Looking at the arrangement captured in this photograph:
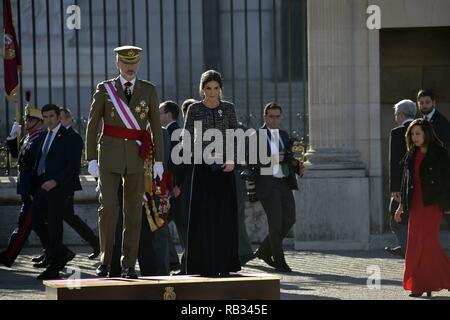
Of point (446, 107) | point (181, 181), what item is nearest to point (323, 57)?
point (446, 107)

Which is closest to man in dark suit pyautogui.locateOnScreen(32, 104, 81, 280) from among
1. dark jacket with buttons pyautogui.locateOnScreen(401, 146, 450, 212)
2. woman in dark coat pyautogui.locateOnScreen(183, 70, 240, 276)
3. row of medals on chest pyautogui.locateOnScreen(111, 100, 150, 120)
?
woman in dark coat pyautogui.locateOnScreen(183, 70, 240, 276)

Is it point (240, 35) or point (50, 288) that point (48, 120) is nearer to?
point (50, 288)

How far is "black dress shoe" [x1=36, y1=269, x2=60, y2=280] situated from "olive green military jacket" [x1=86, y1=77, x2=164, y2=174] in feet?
9.84

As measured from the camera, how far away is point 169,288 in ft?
32.3

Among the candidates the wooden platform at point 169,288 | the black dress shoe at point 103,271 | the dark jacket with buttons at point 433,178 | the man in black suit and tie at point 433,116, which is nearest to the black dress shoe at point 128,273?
the black dress shoe at point 103,271

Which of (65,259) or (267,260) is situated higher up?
(65,259)

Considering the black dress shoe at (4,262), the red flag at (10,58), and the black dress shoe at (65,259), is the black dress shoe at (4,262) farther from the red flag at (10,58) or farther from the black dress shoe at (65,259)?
the red flag at (10,58)

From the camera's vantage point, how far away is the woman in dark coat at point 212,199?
11.0 meters

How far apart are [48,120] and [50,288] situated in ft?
15.0

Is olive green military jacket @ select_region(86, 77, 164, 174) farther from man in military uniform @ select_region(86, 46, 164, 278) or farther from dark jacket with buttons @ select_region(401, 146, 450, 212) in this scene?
dark jacket with buttons @ select_region(401, 146, 450, 212)

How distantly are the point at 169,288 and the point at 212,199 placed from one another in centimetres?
141

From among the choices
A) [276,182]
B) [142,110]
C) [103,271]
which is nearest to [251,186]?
[276,182]

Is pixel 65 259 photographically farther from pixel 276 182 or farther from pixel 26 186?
pixel 276 182
